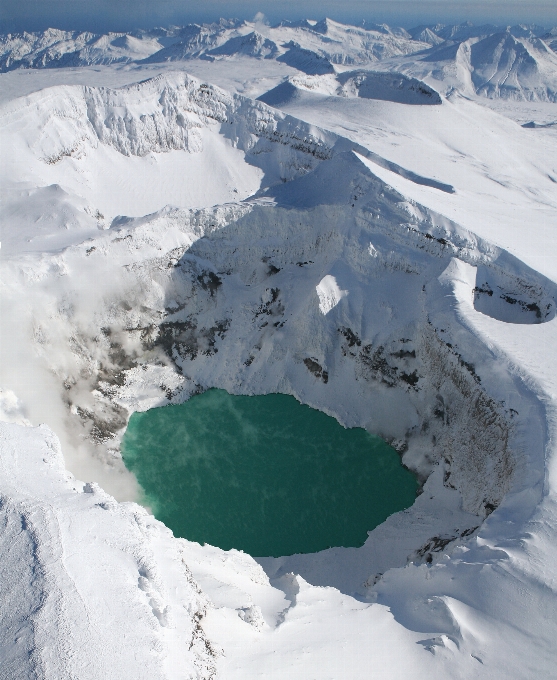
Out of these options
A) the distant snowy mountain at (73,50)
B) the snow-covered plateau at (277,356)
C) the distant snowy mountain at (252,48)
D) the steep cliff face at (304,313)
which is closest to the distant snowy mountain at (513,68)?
the distant snowy mountain at (252,48)

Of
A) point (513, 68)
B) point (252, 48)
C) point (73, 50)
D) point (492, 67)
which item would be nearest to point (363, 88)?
point (492, 67)

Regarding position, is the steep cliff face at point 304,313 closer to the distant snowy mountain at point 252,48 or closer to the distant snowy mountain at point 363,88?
the distant snowy mountain at point 363,88

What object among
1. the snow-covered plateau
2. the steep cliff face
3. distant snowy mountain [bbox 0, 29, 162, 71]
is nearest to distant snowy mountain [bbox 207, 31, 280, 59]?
distant snowy mountain [bbox 0, 29, 162, 71]

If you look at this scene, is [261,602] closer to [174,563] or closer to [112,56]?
[174,563]

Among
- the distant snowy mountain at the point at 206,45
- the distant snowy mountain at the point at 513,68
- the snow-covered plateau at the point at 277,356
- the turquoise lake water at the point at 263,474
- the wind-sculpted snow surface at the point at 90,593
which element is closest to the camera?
the wind-sculpted snow surface at the point at 90,593

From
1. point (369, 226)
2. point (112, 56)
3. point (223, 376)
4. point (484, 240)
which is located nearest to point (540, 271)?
point (484, 240)

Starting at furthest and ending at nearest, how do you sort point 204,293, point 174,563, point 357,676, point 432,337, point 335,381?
point 204,293 → point 335,381 → point 432,337 → point 174,563 → point 357,676

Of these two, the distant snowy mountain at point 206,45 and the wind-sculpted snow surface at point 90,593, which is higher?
the distant snowy mountain at point 206,45
